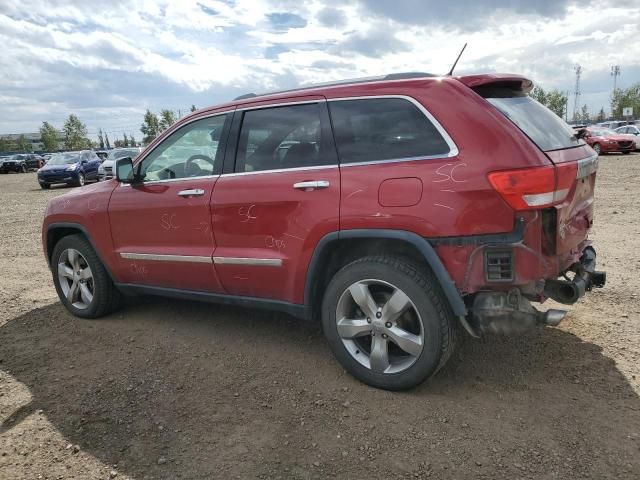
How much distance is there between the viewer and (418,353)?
2912 millimetres

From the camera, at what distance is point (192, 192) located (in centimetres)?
371

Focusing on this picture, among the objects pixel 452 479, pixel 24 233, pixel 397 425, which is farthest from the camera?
pixel 24 233

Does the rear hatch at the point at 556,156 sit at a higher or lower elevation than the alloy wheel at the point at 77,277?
higher

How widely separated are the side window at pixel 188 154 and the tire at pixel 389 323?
1.39 m

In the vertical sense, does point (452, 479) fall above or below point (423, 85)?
below

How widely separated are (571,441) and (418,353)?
0.88m

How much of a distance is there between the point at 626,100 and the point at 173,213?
8870 cm

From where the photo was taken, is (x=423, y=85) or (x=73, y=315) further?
(x=73, y=315)

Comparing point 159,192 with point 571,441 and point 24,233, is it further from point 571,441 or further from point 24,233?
point 24,233

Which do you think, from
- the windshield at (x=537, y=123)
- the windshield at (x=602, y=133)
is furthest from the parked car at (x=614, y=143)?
the windshield at (x=537, y=123)

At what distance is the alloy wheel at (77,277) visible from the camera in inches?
182

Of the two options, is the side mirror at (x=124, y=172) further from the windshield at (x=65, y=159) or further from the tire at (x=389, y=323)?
the windshield at (x=65, y=159)

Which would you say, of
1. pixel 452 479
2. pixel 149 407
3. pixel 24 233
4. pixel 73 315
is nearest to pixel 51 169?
pixel 24 233

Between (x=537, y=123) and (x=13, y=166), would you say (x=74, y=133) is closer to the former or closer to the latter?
(x=13, y=166)
